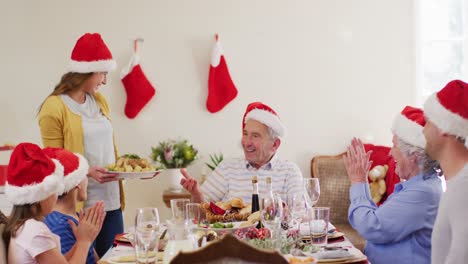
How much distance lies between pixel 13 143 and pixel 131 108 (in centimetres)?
86

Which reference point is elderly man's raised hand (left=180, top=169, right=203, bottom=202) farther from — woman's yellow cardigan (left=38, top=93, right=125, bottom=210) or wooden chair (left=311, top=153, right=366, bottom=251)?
wooden chair (left=311, top=153, right=366, bottom=251)

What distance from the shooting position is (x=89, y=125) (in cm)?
A: 342

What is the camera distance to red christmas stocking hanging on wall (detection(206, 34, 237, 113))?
477 centimetres

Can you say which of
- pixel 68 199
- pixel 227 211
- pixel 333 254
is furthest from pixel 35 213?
pixel 333 254

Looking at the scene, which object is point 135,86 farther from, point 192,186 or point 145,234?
point 145,234

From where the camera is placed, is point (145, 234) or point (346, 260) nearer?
point (145, 234)

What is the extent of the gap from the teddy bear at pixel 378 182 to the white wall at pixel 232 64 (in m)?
0.42

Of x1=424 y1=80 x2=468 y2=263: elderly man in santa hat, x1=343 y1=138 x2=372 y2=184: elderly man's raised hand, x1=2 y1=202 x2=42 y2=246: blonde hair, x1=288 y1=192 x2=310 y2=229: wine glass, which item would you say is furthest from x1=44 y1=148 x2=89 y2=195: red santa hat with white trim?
x1=424 y1=80 x2=468 y2=263: elderly man in santa hat

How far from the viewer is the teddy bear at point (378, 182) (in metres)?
4.53

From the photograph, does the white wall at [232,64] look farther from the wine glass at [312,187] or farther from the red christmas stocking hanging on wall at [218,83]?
the wine glass at [312,187]

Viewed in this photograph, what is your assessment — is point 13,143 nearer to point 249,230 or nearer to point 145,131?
point 145,131

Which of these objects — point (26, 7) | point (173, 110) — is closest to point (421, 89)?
point (173, 110)

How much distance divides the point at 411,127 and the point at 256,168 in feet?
3.52

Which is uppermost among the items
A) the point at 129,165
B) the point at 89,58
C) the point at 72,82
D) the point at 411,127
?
the point at 89,58
